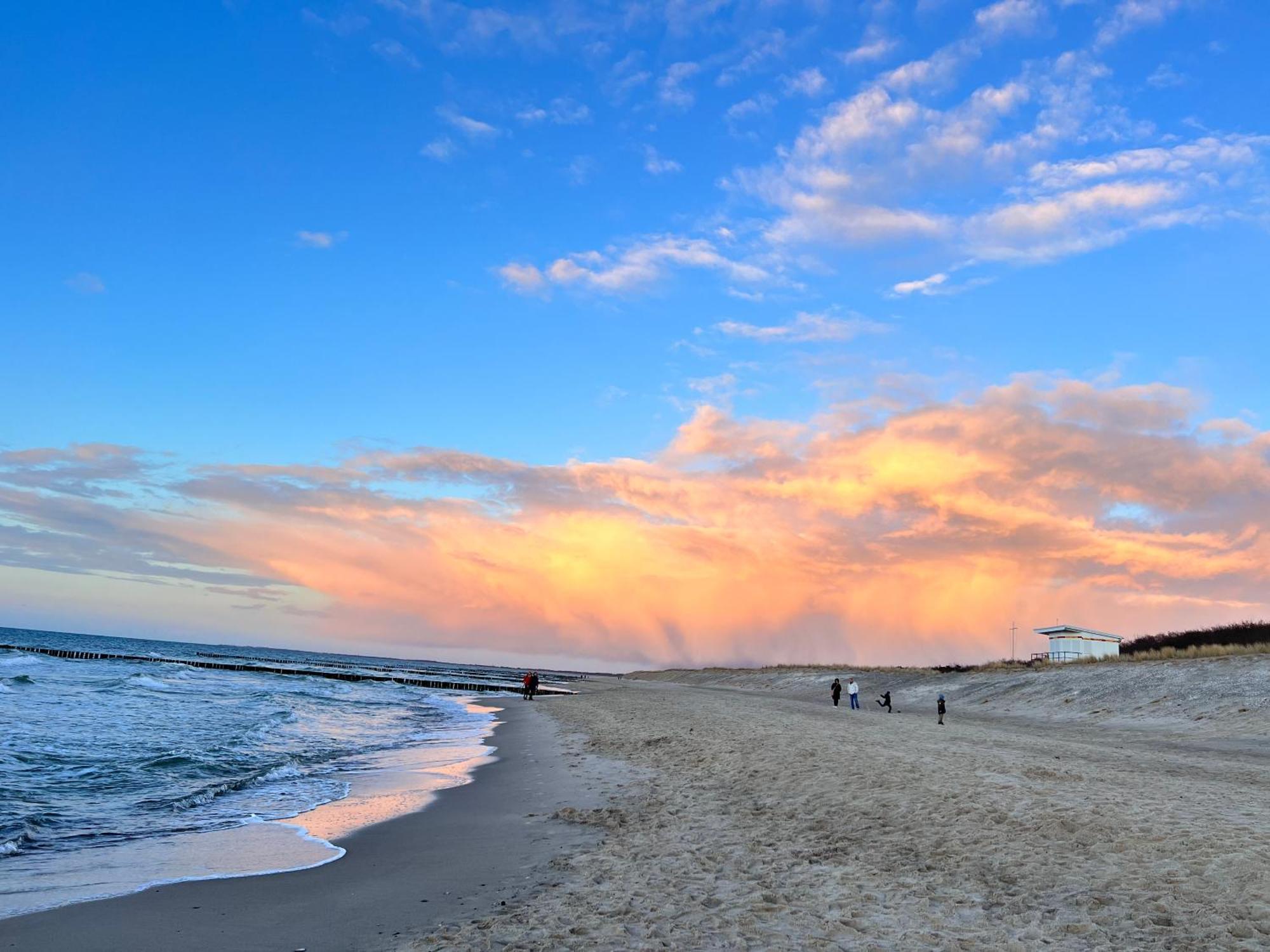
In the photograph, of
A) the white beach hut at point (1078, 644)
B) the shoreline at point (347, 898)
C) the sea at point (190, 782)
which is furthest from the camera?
the white beach hut at point (1078, 644)

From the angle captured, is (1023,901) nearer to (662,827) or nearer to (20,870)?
(662,827)

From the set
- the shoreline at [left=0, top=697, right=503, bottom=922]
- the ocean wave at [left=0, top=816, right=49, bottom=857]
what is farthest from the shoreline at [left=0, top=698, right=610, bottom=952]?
the ocean wave at [left=0, top=816, right=49, bottom=857]

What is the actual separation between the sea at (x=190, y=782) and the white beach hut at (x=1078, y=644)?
168 ft

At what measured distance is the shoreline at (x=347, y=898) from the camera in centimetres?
836

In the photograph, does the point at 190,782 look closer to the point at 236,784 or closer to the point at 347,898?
the point at 236,784

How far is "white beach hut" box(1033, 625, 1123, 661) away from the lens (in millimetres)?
71250

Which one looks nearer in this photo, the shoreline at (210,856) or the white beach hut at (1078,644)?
the shoreline at (210,856)

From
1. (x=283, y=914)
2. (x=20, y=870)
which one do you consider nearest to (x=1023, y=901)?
(x=283, y=914)

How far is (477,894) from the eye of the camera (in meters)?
9.83

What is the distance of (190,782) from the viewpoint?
19.3 metres

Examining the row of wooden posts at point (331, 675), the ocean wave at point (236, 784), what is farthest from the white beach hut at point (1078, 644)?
the ocean wave at point (236, 784)

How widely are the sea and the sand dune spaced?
4.85 metres

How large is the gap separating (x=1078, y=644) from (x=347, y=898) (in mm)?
74742

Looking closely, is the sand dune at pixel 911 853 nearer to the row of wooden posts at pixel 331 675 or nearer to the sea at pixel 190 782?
the sea at pixel 190 782
